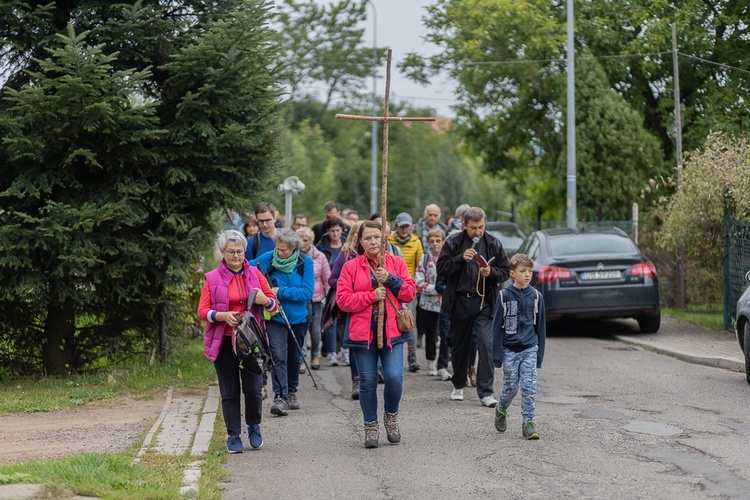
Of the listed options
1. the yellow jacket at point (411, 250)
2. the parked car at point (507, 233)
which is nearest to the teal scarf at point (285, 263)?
the yellow jacket at point (411, 250)

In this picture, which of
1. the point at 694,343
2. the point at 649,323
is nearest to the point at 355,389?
the point at 694,343

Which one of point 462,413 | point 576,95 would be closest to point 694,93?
point 576,95

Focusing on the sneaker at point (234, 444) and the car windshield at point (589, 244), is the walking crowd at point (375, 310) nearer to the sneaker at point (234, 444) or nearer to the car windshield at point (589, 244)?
the sneaker at point (234, 444)

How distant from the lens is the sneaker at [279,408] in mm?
9852

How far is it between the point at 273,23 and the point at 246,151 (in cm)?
142

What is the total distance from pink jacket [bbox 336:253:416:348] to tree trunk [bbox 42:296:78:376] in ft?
17.2

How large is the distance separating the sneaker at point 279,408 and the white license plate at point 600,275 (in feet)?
23.0

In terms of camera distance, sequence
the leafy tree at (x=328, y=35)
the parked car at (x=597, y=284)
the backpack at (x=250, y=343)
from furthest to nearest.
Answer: the leafy tree at (x=328, y=35) < the parked car at (x=597, y=284) < the backpack at (x=250, y=343)

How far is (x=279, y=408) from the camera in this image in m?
9.85

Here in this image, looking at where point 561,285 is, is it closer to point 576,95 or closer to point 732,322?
point 732,322

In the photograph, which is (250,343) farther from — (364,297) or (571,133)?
(571,133)

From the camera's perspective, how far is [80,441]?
28.0 feet

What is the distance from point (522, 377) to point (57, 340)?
246 inches

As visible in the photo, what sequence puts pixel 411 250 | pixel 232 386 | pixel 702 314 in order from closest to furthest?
pixel 232 386 < pixel 411 250 < pixel 702 314
